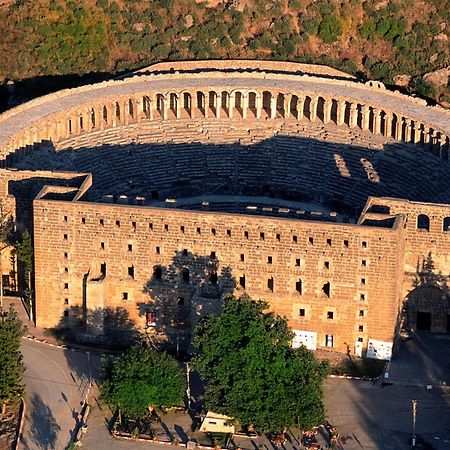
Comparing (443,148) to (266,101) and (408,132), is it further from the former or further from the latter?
(266,101)

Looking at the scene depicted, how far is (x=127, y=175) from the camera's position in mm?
102062

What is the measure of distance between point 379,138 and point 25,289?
2987cm

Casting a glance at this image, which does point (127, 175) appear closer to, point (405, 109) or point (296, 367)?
point (405, 109)

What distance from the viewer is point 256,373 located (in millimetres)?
76875

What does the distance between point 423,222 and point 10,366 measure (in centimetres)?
2862

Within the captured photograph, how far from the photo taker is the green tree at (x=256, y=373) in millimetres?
76000

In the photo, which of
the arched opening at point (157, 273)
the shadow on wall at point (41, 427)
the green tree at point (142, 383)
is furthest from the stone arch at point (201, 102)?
the shadow on wall at point (41, 427)

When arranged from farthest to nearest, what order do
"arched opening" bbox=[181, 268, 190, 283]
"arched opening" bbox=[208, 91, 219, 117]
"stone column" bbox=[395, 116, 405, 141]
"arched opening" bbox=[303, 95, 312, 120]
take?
1. "arched opening" bbox=[208, 91, 219, 117]
2. "arched opening" bbox=[303, 95, 312, 120]
3. "stone column" bbox=[395, 116, 405, 141]
4. "arched opening" bbox=[181, 268, 190, 283]

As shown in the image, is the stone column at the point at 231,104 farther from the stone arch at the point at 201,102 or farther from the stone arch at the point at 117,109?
the stone arch at the point at 117,109

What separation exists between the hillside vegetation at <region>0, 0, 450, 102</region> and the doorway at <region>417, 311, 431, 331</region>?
4161 centimetres

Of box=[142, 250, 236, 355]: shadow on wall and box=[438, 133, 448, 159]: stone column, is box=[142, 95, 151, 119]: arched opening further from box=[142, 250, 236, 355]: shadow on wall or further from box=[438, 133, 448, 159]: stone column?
box=[142, 250, 236, 355]: shadow on wall

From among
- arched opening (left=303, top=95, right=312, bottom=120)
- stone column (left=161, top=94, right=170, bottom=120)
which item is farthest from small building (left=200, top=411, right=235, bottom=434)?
arched opening (left=303, top=95, right=312, bottom=120)

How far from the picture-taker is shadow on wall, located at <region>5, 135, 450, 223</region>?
326 feet

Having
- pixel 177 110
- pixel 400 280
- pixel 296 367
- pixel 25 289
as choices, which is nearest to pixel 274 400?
pixel 296 367
